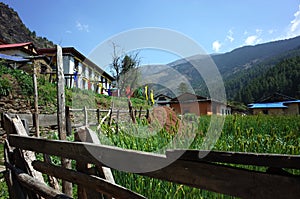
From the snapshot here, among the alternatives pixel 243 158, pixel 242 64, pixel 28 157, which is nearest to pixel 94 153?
pixel 243 158

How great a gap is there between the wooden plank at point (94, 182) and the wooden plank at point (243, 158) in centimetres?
53

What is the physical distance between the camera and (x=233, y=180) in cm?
100

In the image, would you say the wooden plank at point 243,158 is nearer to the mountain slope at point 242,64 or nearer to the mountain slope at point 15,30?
the mountain slope at point 242,64

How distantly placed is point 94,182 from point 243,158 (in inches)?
45.4

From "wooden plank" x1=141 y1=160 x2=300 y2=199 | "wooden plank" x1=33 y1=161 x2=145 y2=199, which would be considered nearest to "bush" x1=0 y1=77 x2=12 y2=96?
"wooden plank" x1=33 y1=161 x2=145 y2=199

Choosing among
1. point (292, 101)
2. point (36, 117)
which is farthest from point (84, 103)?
point (292, 101)

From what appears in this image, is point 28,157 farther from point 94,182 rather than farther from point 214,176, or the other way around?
point 214,176

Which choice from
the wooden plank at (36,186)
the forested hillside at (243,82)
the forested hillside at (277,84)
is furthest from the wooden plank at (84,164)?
the forested hillside at (277,84)

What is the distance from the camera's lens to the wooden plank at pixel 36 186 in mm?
2061

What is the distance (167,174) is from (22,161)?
6.87 ft

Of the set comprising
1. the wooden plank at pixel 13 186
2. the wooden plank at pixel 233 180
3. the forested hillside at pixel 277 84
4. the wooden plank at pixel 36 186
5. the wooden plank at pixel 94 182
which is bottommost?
the wooden plank at pixel 13 186

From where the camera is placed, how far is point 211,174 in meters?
1.06

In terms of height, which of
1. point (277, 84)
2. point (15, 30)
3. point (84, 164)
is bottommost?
point (84, 164)

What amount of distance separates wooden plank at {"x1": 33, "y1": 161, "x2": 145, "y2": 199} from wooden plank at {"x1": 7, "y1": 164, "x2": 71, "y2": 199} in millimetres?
141
